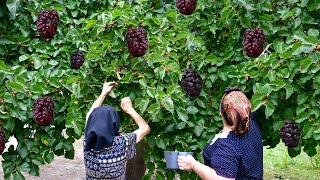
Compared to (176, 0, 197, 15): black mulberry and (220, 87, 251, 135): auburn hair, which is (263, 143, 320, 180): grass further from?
(220, 87, 251, 135): auburn hair

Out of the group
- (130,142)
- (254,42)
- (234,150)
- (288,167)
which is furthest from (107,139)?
(288,167)

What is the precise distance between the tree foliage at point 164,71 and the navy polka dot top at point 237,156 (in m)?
0.19

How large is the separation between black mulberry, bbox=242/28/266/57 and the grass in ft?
12.9

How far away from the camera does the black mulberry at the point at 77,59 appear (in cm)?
288

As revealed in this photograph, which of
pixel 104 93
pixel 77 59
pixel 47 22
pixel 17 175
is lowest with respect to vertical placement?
pixel 17 175

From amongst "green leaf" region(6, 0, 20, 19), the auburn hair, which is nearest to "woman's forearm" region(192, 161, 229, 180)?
the auburn hair

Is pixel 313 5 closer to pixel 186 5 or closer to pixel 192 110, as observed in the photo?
pixel 186 5

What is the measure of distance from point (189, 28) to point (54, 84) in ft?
2.70

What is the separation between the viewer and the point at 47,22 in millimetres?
2705

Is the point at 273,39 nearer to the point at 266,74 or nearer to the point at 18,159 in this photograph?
the point at 266,74

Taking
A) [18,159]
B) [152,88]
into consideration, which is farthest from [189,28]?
[18,159]

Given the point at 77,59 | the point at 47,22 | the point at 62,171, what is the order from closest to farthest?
the point at 47,22
the point at 77,59
the point at 62,171

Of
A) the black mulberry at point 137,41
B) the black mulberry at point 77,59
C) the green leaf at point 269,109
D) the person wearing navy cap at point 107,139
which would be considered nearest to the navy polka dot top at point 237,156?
the green leaf at point 269,109

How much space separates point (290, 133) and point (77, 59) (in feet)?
4.06
